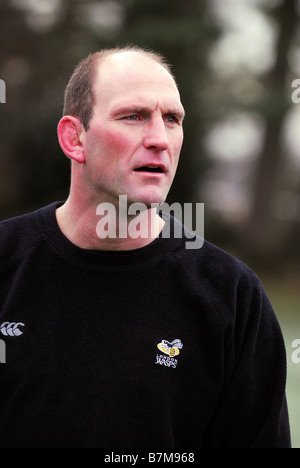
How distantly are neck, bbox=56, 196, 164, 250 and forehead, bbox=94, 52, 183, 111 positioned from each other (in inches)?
17.0

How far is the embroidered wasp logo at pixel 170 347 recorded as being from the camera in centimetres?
253

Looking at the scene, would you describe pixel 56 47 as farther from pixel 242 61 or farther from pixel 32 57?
pixel 242 61

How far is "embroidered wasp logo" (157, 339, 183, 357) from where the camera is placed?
253 centimetres

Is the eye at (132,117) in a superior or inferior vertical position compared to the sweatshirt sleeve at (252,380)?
superior

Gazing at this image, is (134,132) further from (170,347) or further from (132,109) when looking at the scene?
(170,347)

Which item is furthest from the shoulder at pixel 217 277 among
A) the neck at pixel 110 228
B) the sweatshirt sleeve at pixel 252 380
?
the neck at pixel 110 228

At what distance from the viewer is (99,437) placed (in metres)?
2.44

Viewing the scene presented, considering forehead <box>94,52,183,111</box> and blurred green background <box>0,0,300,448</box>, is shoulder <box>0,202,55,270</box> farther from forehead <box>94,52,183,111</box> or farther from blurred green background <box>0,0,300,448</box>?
blurred green background <box>0,0,300,448</box>

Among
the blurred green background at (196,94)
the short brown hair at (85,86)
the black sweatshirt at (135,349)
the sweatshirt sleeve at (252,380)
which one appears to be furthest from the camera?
the blurred green background at (196,94)

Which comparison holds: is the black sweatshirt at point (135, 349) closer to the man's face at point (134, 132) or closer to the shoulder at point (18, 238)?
the shoulder at point (18, 238)

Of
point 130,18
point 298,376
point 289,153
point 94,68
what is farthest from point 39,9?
point 94,68

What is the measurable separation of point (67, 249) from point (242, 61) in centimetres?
1317

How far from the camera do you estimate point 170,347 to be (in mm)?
2539

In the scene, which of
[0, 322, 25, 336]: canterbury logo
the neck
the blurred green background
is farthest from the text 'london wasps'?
the blurred green background
